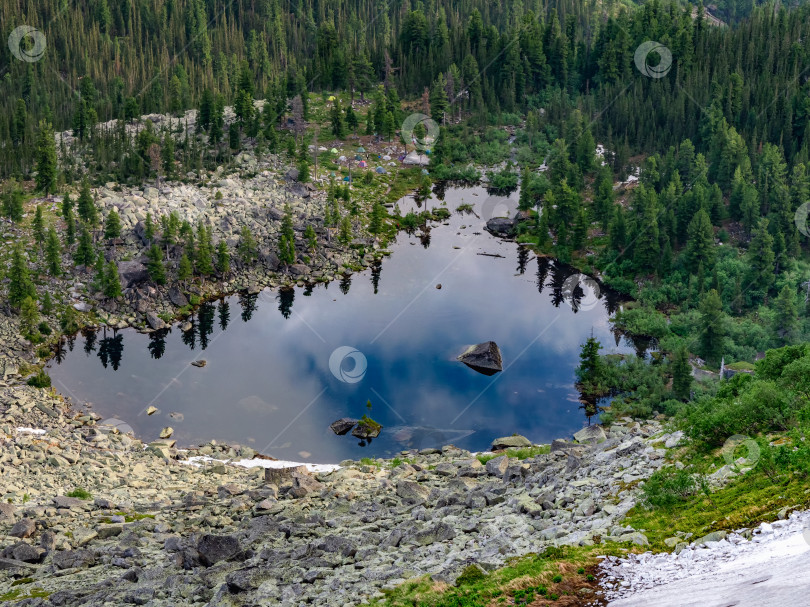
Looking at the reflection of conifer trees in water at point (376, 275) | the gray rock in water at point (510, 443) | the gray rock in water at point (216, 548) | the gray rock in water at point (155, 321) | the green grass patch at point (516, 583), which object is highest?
the green grass patch at point (516, 583)

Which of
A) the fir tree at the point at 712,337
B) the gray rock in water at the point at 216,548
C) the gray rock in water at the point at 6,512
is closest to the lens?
the gray rock in water at the point at 216,548

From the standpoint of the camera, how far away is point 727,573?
93.6ft

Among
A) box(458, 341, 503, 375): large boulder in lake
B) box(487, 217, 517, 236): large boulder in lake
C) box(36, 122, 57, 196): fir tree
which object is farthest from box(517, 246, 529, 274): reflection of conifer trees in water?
box(36, 122, 57, 196): fir tree

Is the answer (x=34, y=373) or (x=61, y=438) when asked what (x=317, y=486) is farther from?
(x=34, y=373)

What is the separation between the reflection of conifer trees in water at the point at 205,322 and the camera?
301 feet

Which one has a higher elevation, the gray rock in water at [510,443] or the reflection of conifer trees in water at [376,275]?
the gray rock in water at [510,443]

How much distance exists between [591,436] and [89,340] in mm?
49854

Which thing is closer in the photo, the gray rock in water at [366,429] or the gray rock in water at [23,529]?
the gray rock in water at [23,529]

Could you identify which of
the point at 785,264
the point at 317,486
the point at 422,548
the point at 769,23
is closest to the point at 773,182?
the point at 785,264

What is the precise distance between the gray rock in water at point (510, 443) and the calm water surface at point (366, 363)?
169 cm

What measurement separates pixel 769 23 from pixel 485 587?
5668 inches

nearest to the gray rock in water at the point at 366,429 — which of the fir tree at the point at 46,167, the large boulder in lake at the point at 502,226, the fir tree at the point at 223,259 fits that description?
the fir tree at the point at 223,259

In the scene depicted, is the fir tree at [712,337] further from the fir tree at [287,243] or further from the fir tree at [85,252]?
the fir tree at [85,252]

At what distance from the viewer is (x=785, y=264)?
98.7 meters
